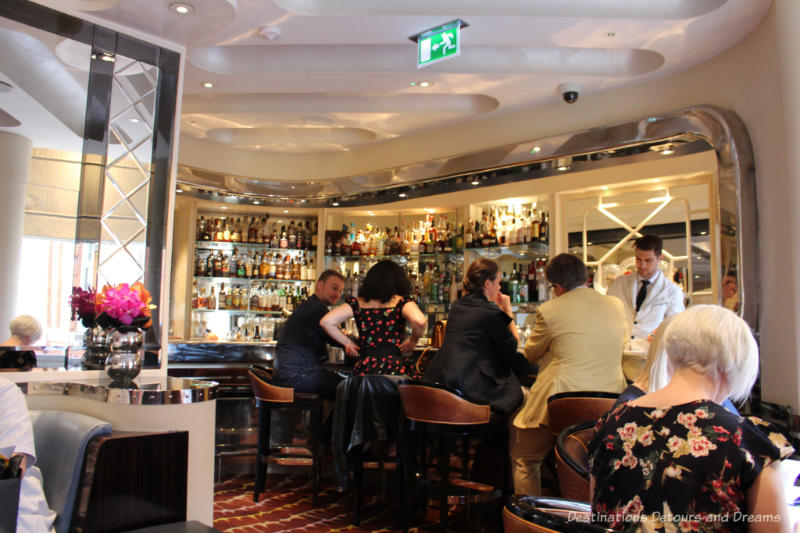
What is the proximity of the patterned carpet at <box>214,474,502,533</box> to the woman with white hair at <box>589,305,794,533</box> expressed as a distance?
2603mm

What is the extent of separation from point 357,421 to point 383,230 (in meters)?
4.12

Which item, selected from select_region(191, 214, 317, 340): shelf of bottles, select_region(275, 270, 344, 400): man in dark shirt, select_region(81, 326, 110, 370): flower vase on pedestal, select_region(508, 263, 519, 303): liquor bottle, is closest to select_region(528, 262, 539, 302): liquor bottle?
select_region(508, 263, 519, 303): liquor bottle

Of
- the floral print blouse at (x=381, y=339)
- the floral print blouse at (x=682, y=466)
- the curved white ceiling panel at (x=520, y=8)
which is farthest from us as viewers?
the floral print blouse at (x=381, y=339)

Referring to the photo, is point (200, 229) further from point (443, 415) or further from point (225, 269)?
point (443, 415)

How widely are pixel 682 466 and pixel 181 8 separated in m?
3.78

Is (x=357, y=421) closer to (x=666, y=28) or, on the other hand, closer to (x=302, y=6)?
(x=302, y=6)

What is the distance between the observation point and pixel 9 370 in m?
3.53

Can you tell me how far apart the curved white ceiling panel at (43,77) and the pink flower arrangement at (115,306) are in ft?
4.27

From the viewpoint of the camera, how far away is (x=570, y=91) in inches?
219

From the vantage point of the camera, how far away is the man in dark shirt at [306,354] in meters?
4.73

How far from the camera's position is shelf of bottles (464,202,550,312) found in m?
6.39

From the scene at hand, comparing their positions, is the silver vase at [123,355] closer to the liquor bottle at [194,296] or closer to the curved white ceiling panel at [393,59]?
the curved white ceiling panel at [393,59]

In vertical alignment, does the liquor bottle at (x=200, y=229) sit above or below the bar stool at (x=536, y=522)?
above

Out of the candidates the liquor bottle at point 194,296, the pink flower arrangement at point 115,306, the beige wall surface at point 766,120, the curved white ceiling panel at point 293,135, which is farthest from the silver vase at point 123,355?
the liquor bottle at point 194,296
